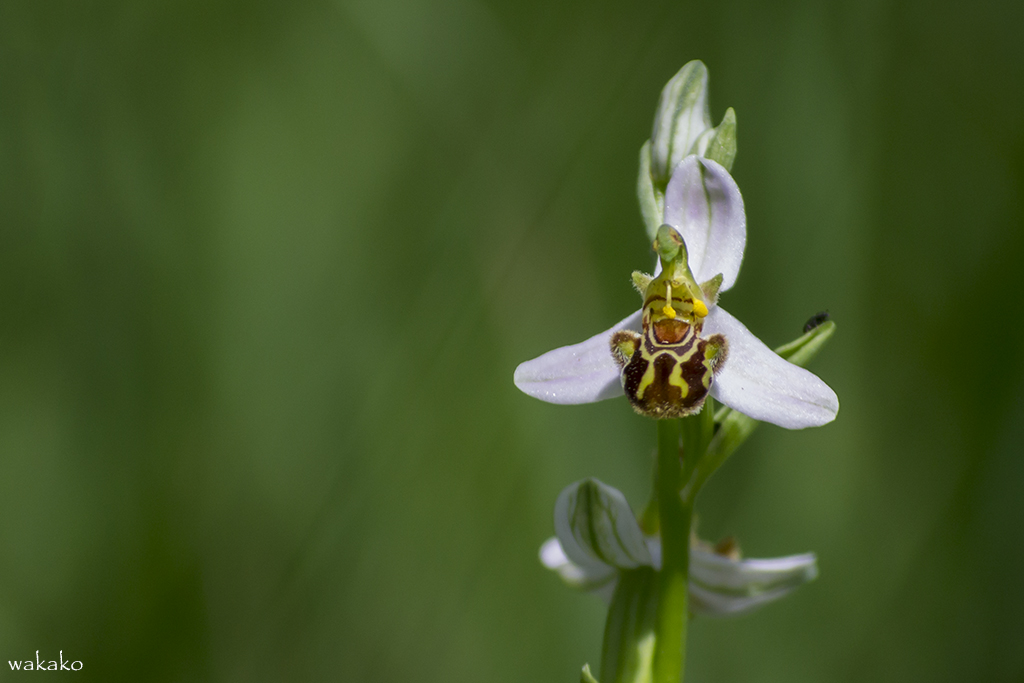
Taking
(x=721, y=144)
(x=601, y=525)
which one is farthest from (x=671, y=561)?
(x=721, y=144)

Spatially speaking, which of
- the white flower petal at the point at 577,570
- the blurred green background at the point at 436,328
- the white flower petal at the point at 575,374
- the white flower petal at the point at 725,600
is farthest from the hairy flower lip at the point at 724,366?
the blurred green background at the point at 436,328

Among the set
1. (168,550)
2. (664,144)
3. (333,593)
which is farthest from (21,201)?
(664,144)

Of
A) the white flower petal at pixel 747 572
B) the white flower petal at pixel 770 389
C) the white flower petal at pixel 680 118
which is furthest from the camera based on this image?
the white flower petal at pixel 747 572

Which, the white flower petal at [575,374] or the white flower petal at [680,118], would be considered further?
the white flower petal at [680,118]

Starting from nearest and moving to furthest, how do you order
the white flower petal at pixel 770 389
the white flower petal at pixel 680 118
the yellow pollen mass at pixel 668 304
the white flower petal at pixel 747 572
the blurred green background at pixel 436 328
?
the white flower petal at pixel 770 389 < the yellow pollen mass at pixel 668 304 < the white flower petal at pixel 680 118 < the white flower petal at pixel 747 572 < the blurred green background at pixel 436 328

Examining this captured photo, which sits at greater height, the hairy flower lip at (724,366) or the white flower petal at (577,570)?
the hairy flower lip at (724,366)

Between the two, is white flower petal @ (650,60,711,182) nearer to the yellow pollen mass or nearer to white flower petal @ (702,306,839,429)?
the yellow pollen mass

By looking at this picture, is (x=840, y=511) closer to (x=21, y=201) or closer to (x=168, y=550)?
(x=168, y=550)

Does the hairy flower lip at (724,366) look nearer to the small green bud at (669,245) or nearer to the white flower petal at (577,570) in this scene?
the small green bud at (669,245)
